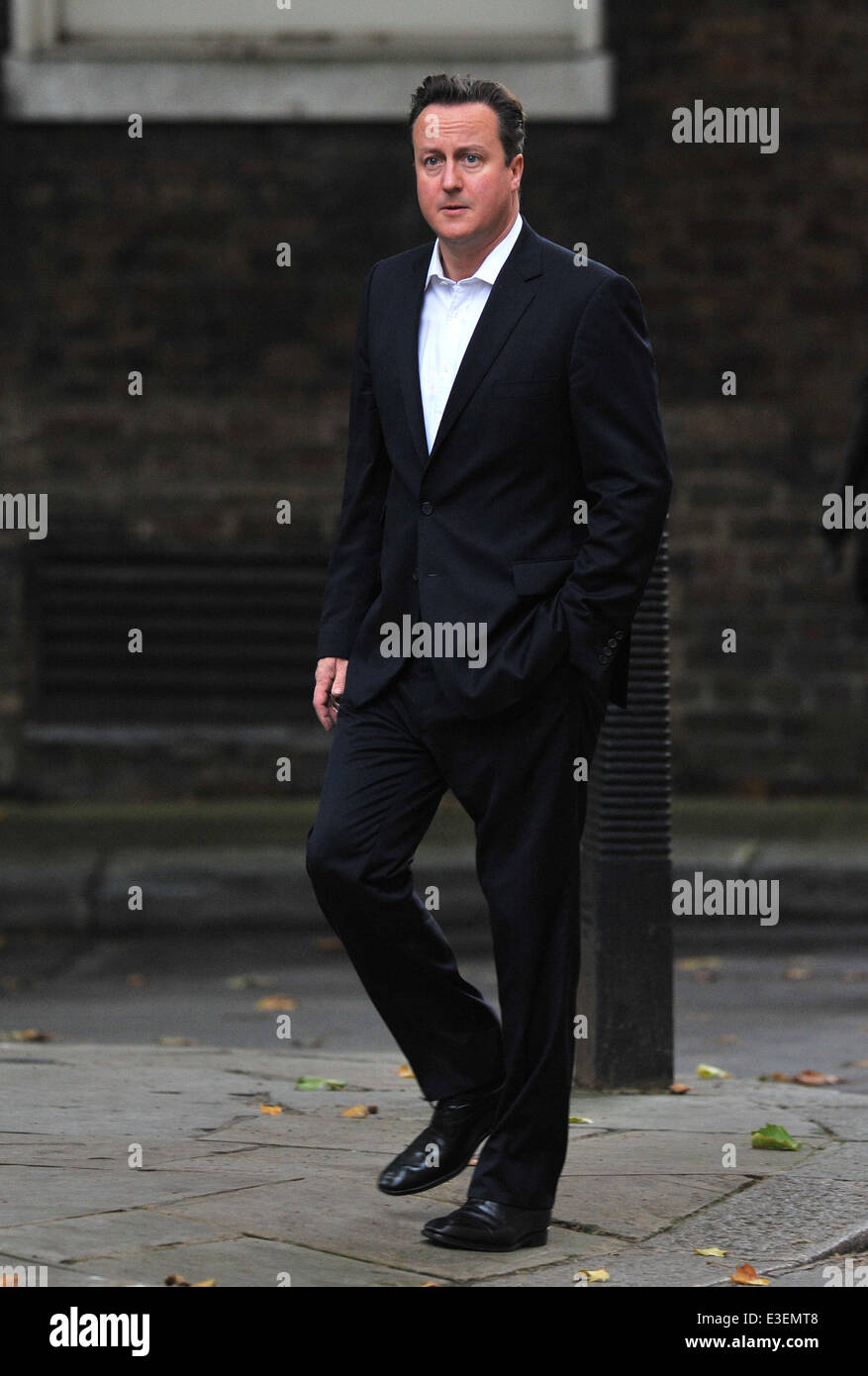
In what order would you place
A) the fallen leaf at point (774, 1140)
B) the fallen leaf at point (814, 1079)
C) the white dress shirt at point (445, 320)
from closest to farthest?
the white dress shirt at point (445, 320)
the fallen leaf at point (774, 1140)
the fallen leaf at point (814, 1079)

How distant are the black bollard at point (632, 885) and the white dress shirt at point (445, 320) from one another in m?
1.60

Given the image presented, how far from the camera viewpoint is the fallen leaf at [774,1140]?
498 cm

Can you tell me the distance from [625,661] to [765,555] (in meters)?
7.40

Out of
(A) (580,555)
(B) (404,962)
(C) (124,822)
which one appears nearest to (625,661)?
(A) (580,555)

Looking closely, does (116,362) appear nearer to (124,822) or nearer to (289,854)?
(124,822)

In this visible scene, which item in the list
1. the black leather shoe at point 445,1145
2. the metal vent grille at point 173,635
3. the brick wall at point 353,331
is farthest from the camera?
the metal vent grille at point 173,635

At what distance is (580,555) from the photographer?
13.1 ft

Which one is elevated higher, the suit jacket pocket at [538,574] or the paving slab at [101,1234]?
the suit jacket pocket at [538,574]

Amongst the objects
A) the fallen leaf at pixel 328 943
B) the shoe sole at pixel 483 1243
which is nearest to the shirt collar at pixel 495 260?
the shoe sole at pixel 483 1243

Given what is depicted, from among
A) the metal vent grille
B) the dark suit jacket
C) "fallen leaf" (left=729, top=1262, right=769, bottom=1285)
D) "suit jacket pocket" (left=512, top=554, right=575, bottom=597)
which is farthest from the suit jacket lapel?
the metal vent grille

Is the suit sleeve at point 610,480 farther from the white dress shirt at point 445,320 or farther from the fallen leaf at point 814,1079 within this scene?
the fallen leaf at point 814,1079

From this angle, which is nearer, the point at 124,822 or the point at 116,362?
the point at 124,822

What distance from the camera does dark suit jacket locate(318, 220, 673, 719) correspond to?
3996 mm

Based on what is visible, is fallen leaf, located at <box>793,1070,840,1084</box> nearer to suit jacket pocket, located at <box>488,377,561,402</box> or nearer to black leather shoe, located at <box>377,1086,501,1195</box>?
black leather shoe, located at <box>377,1086,501,1195</box>
